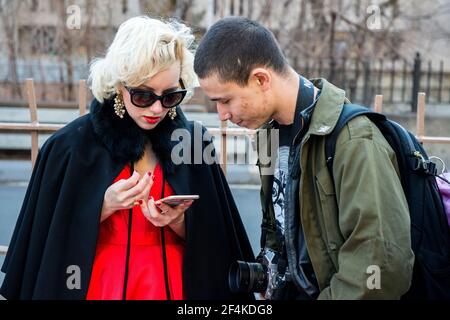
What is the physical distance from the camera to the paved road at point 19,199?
7208 mm

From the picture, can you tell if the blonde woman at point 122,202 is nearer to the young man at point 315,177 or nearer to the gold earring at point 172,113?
the gold earring at point 172,113

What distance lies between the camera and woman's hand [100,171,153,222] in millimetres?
2248

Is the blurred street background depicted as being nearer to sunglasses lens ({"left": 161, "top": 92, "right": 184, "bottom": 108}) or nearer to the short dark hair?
sunglasses lens ({"left": 161, "top": 92, "right": 184, "bottom": 108})

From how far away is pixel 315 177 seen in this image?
1.94 meters

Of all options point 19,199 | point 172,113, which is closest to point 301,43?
point 19,199

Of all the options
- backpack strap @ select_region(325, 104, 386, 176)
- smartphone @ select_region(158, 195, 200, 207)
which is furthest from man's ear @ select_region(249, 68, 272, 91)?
smartphone @ select_region(158, 195, 200, 207)

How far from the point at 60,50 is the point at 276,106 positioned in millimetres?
12391

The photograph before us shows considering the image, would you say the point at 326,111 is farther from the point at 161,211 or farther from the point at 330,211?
the point at 161,211

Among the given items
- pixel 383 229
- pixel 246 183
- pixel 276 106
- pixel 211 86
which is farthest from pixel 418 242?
pixel 246 183

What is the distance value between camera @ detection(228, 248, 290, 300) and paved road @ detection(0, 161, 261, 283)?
150 inches

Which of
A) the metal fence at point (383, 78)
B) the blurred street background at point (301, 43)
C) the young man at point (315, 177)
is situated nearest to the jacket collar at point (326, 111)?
the young man at point (315, 177)

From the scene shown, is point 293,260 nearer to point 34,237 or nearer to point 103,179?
point 103,179

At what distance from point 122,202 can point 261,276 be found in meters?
0.57

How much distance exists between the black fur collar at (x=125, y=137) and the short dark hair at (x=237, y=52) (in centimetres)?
47
